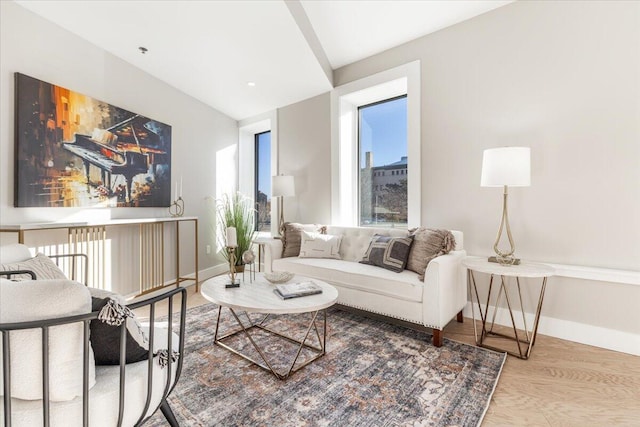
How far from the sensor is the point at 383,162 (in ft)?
12.3

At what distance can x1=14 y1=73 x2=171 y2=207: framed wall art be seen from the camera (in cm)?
240

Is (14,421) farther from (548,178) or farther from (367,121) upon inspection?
(367,121)

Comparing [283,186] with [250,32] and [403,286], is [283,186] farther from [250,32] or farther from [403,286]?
[403,286]

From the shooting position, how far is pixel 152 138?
11.4ft

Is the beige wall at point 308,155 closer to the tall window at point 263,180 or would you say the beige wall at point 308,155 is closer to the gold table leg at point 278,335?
the tall window at point 263,180

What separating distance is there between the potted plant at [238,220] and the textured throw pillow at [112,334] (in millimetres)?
2920

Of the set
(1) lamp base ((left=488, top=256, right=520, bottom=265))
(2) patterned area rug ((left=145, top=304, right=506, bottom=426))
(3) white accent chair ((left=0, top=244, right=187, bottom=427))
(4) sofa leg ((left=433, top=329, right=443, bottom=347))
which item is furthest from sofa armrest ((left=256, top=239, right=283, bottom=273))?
(3) white accent chair ((left=0, top=244, right=187, bottom=427))

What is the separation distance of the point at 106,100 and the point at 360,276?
Result: 3058mm

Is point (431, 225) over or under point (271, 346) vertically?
over

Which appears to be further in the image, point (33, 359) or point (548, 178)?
point (548, 178)

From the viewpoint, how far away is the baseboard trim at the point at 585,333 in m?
2.09

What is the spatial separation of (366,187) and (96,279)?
10.1 feet

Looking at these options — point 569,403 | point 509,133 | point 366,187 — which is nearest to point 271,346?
point 569,403

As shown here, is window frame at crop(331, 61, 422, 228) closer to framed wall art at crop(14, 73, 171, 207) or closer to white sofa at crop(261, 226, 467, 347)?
white sofa at crop(261, 226, 467, 347)
